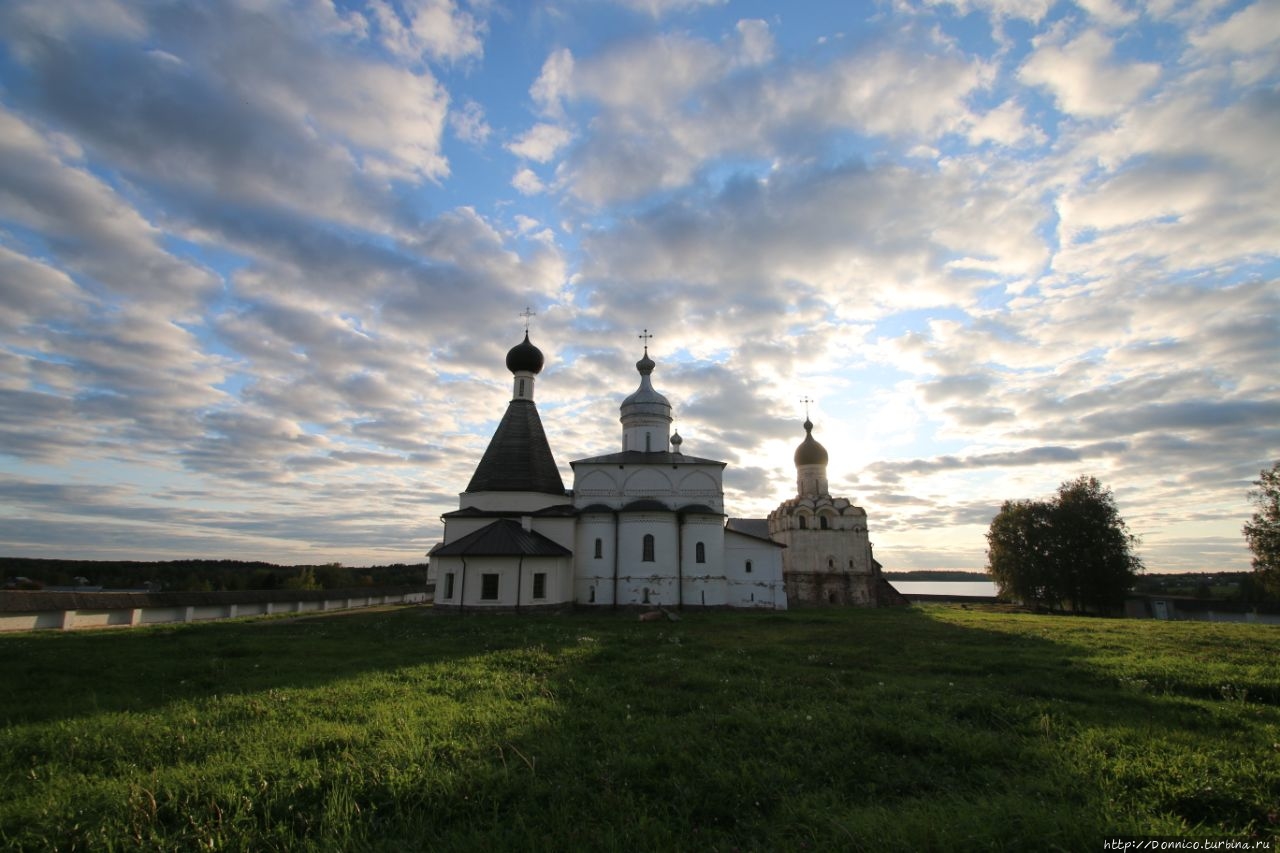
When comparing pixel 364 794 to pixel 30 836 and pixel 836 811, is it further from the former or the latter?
pixel 836 811

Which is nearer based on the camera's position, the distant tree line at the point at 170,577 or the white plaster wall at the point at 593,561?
the white plaster wall at the point at 593,561

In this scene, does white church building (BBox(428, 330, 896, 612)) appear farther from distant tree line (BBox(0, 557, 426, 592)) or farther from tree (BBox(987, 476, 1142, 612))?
distant tree line (BBox(0, 557, 426, 592))

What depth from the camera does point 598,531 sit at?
88.2 ft

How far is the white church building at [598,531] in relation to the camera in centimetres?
2380

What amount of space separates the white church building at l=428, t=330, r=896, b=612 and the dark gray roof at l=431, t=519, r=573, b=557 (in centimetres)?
6

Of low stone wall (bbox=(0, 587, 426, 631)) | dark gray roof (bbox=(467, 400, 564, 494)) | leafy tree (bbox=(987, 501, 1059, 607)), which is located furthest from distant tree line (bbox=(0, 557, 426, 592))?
leafy tree (bbox=(987, 501, 1059, 607))

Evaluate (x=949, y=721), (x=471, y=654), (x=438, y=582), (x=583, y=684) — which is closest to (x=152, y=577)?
(x=438, y=582)

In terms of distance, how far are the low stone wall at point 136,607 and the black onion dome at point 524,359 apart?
630 inches

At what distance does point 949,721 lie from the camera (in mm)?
6945

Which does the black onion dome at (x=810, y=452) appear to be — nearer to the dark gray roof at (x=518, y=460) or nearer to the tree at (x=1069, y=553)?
the tree at (x=1069, y=553)

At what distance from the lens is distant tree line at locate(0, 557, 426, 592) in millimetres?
51188

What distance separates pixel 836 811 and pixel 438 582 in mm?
21691

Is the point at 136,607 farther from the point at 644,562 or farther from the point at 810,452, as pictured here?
Answer: the point at 810,452

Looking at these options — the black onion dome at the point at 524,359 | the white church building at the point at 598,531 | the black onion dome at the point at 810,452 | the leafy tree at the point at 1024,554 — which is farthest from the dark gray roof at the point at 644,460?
the leafy tree at the point at 1024,554
